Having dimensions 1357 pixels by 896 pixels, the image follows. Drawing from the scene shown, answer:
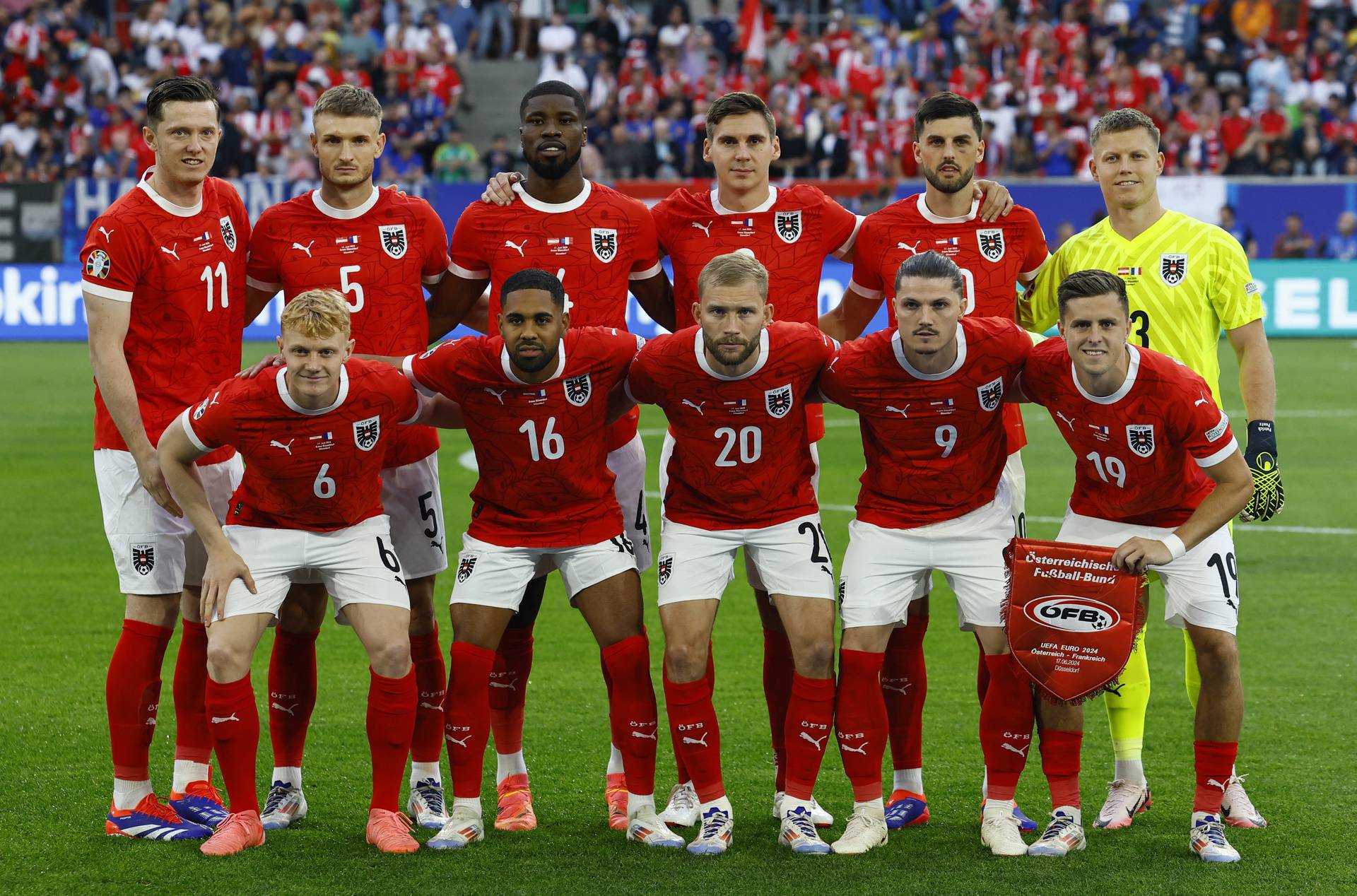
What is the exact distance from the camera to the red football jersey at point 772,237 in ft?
18.7

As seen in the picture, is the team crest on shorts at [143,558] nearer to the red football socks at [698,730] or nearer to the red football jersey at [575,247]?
the red football jersey at [575,247]

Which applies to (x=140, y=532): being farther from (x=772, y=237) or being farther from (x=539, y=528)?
(x=772, y=237)

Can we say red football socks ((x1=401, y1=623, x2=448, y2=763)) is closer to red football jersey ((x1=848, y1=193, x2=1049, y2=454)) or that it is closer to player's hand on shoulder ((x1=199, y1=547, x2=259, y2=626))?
player's hand on shoulder ((x1=199, y1=547, x2=259, y2=626))

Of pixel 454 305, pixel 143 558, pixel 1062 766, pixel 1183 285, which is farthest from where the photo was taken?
pixel 454 305

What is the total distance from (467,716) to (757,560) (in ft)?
3.57

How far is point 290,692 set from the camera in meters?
5.48

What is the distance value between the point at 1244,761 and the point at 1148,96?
2044 centimetres

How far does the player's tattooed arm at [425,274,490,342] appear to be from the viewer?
580 centimetres

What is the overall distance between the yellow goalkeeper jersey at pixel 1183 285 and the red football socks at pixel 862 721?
1.57m

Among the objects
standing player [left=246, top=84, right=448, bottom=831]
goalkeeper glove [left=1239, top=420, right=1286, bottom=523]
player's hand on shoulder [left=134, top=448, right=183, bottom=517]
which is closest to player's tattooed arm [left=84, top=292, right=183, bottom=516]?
player's hand on shoulder [left=134, top=448, right=183, bottom=517]

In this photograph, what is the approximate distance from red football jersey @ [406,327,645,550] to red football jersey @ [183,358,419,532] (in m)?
0.21

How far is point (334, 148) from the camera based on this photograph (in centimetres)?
546

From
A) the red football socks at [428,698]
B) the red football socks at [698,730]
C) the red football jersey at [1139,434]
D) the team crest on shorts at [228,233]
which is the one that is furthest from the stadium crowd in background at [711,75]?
the red football socks at [698,730]

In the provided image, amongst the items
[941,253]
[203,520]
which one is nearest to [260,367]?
[203,520]
